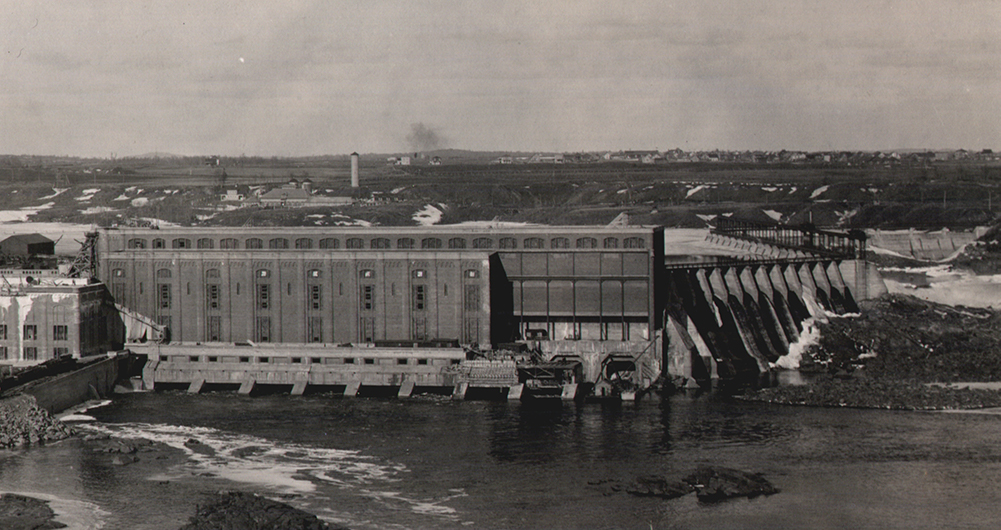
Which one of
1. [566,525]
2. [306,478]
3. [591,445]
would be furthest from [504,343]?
[566,525]

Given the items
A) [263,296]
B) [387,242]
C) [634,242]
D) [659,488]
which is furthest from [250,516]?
[634,242]

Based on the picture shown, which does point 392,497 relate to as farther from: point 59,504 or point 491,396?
point 491,396

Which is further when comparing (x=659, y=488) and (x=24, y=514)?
(x=659, y=488)

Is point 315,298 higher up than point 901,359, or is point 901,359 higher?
point 315,298

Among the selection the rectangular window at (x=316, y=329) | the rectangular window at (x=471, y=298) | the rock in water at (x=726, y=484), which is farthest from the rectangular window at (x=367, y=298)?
the rock in water at (x=726, y=484)

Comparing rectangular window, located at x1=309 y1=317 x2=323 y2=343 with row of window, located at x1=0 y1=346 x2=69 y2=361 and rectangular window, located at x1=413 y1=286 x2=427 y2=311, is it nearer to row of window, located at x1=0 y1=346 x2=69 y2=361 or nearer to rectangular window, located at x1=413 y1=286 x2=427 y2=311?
rectangular window, located at x1=413 y1=286 x2=427 y2=311

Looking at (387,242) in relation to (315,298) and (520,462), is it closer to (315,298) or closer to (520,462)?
(315,298)

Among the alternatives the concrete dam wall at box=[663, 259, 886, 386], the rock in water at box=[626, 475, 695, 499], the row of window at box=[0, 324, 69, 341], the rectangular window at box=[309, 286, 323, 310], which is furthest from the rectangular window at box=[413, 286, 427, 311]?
the rock in water at box=[626, 475, 695, 499]
